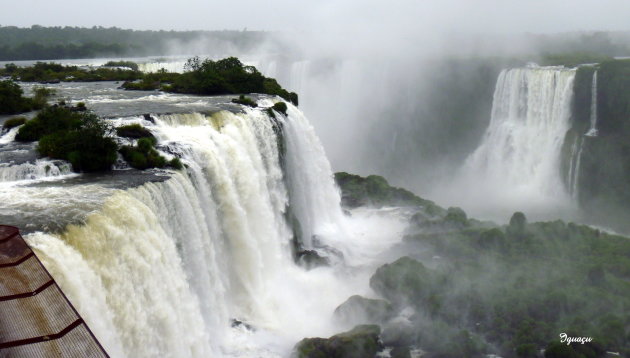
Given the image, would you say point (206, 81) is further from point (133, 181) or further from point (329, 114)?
point (329, 114)

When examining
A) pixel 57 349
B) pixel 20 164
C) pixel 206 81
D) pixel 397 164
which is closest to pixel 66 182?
pixel 20 164

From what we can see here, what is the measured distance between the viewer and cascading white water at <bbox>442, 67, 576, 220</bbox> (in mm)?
34812

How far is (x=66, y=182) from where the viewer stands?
13398mm

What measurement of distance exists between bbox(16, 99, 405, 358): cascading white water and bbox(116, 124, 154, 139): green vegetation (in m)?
0.49

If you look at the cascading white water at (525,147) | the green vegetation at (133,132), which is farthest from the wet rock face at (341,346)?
the cascading white water at (525,147)

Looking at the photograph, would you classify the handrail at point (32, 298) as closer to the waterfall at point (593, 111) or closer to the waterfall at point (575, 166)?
the waterfall at point (575, 166)

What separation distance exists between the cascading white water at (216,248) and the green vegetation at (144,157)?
566mm

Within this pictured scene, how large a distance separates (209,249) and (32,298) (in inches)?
334

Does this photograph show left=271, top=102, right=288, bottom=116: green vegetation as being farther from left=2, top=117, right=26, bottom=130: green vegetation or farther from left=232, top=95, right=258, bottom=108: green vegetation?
left=2, top=117, right=26, bottom=130: green vegetation

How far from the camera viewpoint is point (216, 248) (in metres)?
15.7

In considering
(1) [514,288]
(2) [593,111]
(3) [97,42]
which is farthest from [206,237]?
(3) [97,42]

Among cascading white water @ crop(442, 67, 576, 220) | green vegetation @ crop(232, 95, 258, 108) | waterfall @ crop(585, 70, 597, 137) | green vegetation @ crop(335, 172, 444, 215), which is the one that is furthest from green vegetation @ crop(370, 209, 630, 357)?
waterfall @ crop(585, 70, 597, 137)

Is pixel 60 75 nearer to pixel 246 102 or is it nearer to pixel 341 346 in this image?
pixel 246 102

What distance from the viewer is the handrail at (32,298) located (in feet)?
16.9
